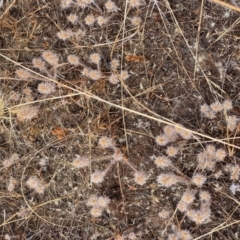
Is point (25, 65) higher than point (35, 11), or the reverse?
point (35, 11)

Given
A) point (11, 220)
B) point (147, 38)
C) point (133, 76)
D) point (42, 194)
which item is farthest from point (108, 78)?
point (11, 220)

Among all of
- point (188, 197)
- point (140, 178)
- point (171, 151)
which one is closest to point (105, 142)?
point (140, 178)

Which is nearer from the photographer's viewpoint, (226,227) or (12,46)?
(226,227)

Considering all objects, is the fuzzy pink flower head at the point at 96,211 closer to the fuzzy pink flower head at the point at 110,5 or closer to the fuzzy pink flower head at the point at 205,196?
the fuzzy pink flower head at the point at 205,196

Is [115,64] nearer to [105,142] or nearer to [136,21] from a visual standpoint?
[136,21]

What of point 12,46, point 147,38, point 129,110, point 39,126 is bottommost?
point 39,126

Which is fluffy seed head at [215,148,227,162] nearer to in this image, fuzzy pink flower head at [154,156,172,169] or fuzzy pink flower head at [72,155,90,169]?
fuzzy pink flower head at [154,156,172,169]

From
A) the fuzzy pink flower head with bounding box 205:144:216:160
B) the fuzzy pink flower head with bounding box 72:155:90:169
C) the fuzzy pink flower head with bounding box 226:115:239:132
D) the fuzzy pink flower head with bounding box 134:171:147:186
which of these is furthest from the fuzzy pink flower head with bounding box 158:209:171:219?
the fuzzy pink flower head with bounding box 226:115:239:132

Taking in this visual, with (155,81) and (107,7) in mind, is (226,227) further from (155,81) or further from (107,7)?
Answer: (107,7)
